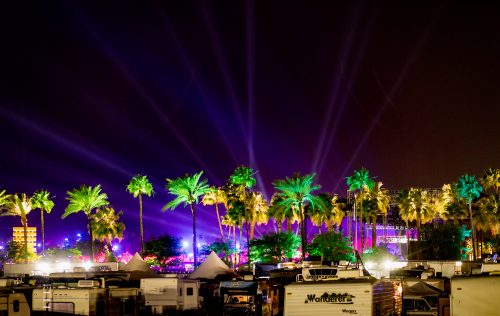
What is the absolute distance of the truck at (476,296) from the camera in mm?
20344

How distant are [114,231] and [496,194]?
5405 centimetres

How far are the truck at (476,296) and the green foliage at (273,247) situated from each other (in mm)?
65217

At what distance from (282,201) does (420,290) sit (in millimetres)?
57723

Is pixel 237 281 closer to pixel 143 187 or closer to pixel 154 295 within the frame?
pixel 154 295

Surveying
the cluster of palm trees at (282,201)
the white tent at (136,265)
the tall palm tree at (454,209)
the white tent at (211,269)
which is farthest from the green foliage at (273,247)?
the white tent at (211,269)

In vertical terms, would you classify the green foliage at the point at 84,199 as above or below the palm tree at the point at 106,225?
above

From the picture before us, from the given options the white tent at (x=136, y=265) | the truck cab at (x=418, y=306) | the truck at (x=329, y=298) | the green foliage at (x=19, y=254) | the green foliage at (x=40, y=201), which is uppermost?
the green foliage at (x=40, y=201)

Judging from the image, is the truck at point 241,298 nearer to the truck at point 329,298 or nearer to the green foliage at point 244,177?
the truck at point 329,298

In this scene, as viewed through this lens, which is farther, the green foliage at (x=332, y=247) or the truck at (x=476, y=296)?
the green foliage at (x=332, y=247)

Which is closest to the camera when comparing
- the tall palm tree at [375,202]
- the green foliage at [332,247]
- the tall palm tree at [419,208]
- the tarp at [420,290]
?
the tarp at [420,290]

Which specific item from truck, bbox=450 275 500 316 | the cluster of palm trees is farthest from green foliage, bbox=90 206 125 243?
truck, bbox=450 275 500 316

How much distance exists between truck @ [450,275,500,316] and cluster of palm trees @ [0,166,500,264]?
62.6m

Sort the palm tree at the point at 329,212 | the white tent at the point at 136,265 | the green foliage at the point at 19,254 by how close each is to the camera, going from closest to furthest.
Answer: the white tent at the point at 136,265 → the green foliage at the point at 19,254 → the palm tree at the point at 329,212

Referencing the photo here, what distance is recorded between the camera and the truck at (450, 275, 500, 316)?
20.3m
